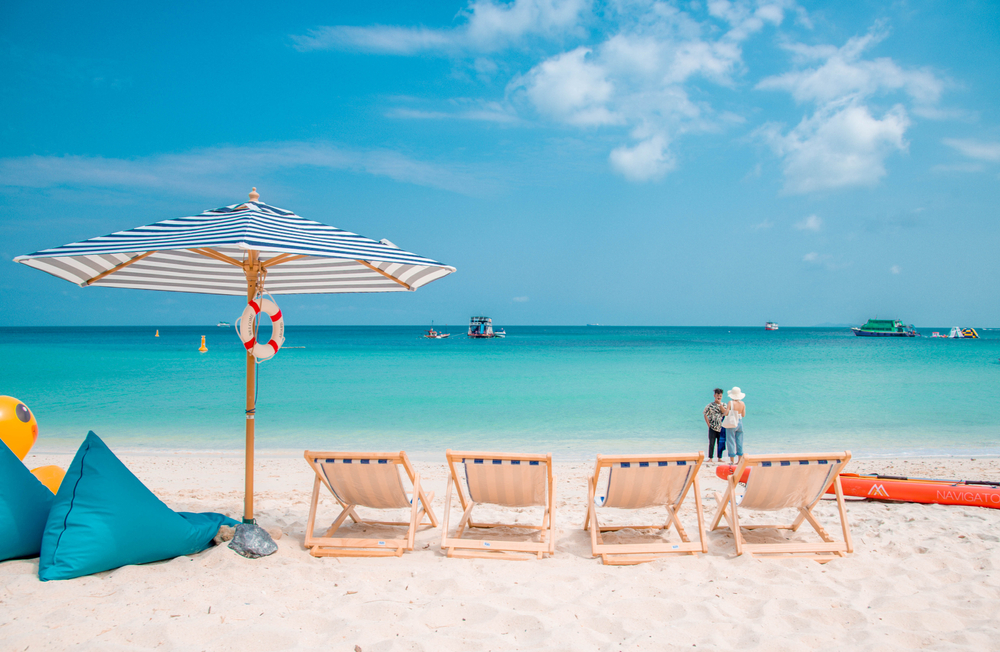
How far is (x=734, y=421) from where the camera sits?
272 inches

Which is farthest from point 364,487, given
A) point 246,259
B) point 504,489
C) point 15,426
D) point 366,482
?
point 15,426

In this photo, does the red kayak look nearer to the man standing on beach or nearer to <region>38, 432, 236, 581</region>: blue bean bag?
the man standing on beach

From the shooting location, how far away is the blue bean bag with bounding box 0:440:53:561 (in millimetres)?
2828

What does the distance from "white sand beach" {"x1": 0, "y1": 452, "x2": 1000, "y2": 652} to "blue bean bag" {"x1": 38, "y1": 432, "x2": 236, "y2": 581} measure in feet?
0.28

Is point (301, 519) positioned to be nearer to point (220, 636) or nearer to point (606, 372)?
point (220, 636)

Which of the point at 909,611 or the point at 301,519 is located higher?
the point at 909,611

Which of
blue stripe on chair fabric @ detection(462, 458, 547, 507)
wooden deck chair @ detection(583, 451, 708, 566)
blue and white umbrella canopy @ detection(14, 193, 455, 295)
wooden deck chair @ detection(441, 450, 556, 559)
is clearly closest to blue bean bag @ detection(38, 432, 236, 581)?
blue and white umbrella canopy @ detection(14, 193, 455, 295)

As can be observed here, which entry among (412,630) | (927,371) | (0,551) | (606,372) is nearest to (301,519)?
(0,551)

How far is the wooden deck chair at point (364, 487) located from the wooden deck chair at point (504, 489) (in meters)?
0.28

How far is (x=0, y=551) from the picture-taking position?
281 centimetres

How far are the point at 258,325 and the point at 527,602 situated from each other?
2.21 m

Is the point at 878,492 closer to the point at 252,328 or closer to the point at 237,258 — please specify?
the point at 252,328

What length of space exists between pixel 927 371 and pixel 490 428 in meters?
23.4

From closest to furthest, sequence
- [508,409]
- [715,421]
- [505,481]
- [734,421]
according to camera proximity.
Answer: [505,481] < [734,421] < [715,421] < [508,409]
